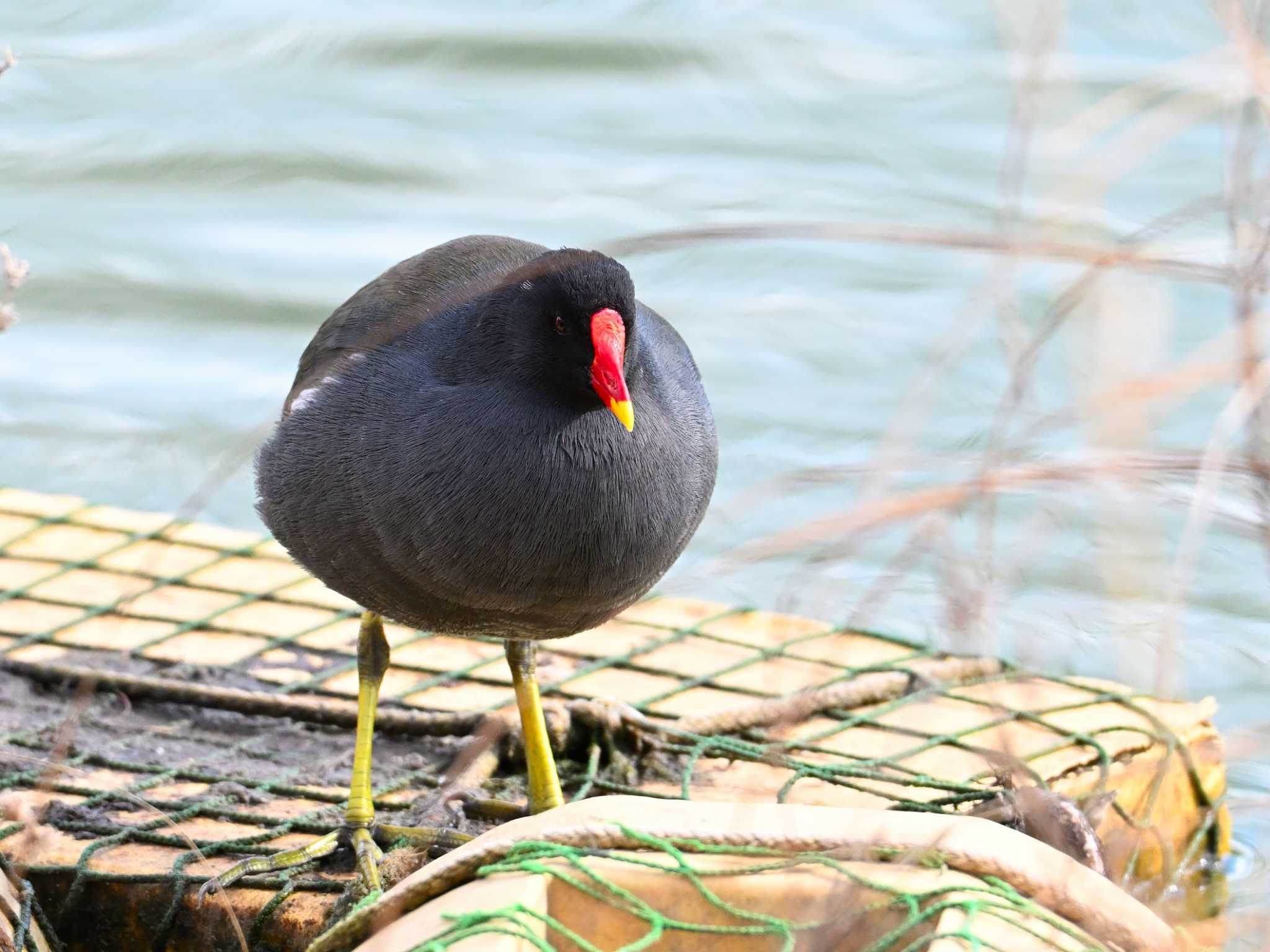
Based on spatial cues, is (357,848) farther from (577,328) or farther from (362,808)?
(577,328)

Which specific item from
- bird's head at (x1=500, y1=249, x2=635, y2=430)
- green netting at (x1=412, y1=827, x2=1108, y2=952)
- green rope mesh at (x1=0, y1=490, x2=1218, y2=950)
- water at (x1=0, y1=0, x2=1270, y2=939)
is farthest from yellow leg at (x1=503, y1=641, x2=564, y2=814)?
water at (x1=0, y1=0, x2=1270, y2=939)

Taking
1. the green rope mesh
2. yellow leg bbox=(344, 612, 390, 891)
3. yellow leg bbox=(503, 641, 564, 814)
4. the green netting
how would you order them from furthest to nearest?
1. yellow leg bbox=(503, 641, 564, 814)
2. yellow leg bbox=(344, 612, 390, 891)
3. the green rope mesh
4. the green netting

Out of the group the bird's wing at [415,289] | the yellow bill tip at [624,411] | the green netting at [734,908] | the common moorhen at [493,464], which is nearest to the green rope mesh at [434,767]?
the green netting at [734,908]

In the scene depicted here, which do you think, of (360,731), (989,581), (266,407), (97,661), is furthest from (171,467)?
(989,581)

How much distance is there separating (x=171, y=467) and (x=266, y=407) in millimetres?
412

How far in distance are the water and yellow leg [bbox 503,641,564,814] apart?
4.39ft

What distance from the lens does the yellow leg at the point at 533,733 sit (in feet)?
10.5

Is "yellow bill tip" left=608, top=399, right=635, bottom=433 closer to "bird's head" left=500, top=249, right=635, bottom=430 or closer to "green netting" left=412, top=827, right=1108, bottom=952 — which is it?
"bird's head" left=500, top=249, right=635, bottom=430

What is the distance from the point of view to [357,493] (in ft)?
9.45

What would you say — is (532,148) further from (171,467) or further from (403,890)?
(403,890)

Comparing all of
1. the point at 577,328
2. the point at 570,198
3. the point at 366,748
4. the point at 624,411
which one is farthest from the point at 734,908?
the point at 570,198

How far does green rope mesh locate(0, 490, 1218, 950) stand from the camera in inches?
90.3

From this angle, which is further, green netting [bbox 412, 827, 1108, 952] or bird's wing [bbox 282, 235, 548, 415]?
bird's wing [bbox 282, 235, 548, 415]

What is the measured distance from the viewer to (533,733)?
3.25m
